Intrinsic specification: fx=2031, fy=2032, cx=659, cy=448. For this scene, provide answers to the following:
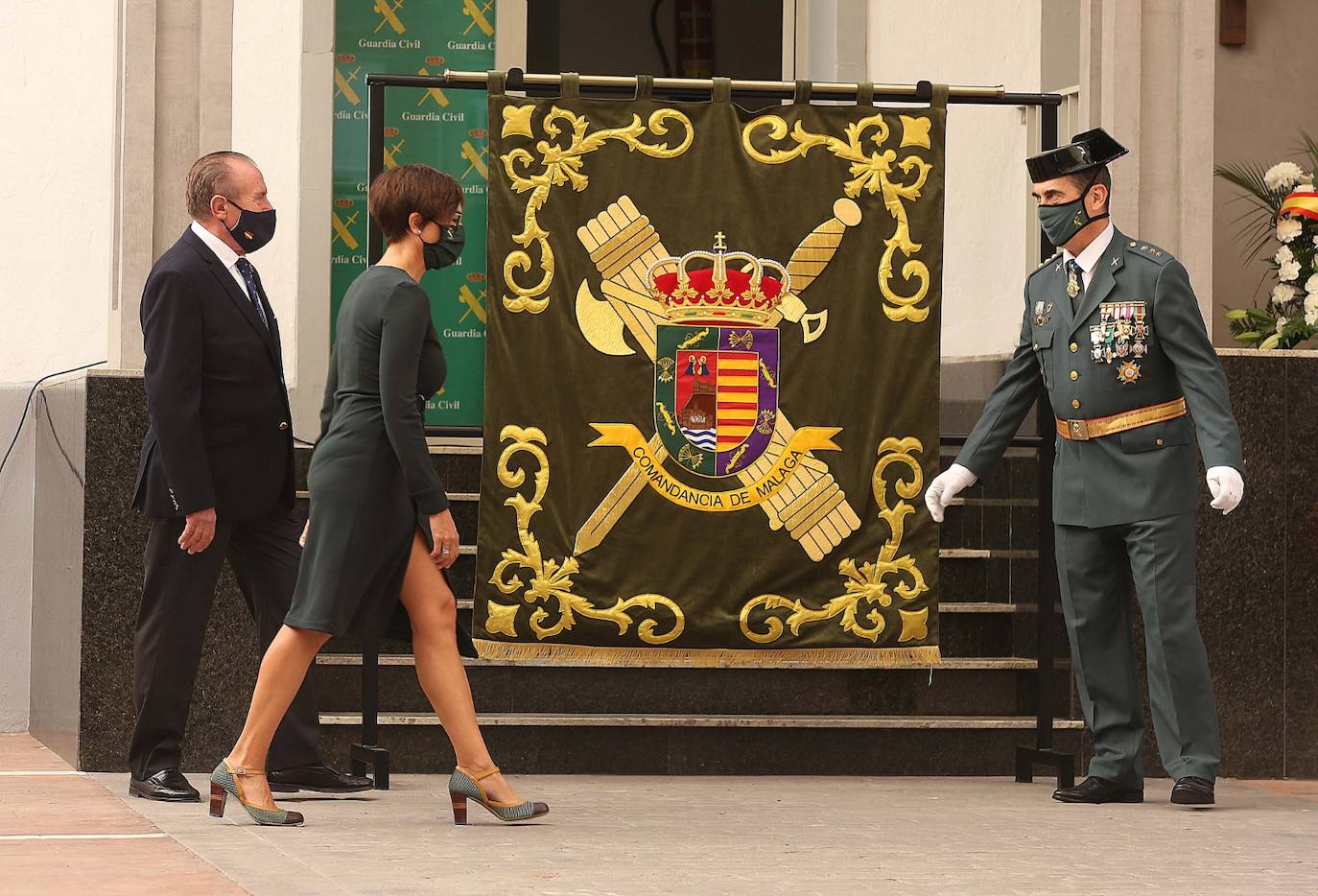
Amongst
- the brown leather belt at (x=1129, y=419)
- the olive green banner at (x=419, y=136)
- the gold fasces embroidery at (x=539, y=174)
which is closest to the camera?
the brown leather belt at (x=1129, y=419)

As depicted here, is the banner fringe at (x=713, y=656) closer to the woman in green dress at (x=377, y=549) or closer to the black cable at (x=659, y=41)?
the woman in green dress at (x=377, y=549)

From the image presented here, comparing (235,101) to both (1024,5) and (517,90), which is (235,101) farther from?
(1024,5)

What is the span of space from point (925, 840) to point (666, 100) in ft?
8.84

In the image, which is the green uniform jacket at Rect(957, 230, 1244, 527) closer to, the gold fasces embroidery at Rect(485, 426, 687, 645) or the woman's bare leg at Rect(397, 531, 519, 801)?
the gold fasces embroidery at Rect(485, 426, 687, 645)

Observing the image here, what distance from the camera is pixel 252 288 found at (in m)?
6.19

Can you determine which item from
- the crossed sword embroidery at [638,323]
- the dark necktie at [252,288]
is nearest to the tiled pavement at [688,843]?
the crossed sword embroidery at [638,323]

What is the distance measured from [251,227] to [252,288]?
18 cm

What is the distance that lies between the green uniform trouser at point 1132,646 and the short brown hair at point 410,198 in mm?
2276

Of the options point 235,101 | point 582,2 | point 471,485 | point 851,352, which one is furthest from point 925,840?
point 582,2

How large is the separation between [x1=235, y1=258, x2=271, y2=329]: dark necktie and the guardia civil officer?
7.23ft

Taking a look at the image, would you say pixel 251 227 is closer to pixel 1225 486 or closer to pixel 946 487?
pixel 946 487

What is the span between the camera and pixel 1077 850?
17.1 feet

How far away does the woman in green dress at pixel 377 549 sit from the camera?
5324mm

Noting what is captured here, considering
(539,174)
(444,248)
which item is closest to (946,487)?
(539,174)
